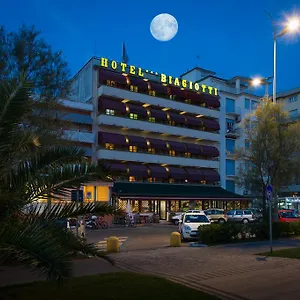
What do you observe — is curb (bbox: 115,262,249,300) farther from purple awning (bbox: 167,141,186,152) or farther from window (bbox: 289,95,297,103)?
window (bbox: 289,95,297,103)

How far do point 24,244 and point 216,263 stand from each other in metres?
9.44

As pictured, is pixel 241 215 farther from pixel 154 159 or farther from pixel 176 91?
pixel 176 91

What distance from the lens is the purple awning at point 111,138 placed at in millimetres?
43688

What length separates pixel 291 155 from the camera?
25.7 metres

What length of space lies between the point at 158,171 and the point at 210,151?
935 cm

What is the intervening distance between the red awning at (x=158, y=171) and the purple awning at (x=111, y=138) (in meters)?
4.86

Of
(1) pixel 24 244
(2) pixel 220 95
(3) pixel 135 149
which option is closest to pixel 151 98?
(3) pixel 135 149

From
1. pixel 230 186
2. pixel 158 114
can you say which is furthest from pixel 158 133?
pixel 230 186

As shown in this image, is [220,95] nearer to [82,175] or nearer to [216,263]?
[216,263]

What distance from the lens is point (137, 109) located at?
154 feet

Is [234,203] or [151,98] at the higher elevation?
[151,98]

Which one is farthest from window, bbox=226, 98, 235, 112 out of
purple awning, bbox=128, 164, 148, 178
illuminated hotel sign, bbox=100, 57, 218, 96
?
purple awning, bbox=128, 164, 148, 178

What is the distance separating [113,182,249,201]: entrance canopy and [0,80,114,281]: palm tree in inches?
1315

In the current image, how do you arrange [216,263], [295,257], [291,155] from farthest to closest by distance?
[291,155] → [295,257] → [216,263]
